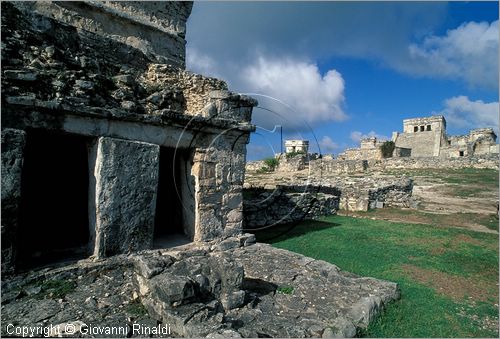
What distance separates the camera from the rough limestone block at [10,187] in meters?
3.93

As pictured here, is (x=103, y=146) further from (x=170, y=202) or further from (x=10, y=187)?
(x=170, y=202)

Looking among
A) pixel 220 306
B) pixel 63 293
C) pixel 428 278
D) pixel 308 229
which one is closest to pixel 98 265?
pixel 63 293

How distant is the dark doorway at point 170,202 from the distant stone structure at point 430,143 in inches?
1374

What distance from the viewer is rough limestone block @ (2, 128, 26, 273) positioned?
3926 millimetres

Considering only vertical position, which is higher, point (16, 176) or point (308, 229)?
point (16, 176)

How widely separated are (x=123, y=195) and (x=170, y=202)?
2.59m

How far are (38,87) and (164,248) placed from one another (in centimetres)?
316

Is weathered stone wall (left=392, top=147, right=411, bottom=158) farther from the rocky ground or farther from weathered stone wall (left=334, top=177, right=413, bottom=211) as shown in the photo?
weathered stone wall (left=334, top=177, right=413, bottom=211)

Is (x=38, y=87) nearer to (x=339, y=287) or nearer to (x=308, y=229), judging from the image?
(x=339, y=287)

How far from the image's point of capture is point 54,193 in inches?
255

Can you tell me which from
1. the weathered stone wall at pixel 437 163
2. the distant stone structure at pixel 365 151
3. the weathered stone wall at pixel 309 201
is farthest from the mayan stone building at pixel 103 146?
the distant stone structure at pixel 365 151

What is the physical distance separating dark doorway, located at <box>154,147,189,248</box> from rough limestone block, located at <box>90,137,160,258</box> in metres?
0.84

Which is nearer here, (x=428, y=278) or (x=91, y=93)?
(x=91, y=93)

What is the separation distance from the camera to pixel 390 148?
40.2 metres
